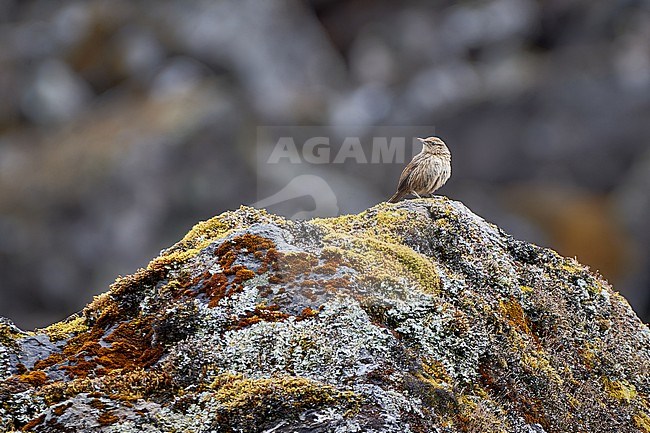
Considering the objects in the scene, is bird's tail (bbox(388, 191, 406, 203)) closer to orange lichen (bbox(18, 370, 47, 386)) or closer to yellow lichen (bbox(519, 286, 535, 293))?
yellow lichen (bbox(519, 286, 535, 293))

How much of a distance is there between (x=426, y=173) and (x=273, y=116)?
54.9 m

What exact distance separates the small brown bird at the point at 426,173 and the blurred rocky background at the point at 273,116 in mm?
29231

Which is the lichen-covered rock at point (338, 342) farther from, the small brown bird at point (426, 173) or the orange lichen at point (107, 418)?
the small brown bird at point (426, 173)

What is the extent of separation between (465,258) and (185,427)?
13.4 ft

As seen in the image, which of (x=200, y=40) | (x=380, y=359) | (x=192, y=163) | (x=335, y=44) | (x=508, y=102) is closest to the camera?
(x=380, y=359)

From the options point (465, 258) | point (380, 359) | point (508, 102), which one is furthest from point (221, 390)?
point (508, 102)

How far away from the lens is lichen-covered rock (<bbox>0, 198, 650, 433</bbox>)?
319 inches

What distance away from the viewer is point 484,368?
9242mm

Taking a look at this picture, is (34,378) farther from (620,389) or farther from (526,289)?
(620,389)

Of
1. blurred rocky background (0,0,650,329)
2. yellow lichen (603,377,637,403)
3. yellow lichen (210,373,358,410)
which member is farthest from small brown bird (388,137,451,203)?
blurred rocky background (0,0,650,329)

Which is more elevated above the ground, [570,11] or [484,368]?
[570,11]

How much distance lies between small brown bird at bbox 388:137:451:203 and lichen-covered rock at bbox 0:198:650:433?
90.9 inches

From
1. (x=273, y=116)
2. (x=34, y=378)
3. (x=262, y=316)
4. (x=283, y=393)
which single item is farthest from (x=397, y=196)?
(x=273, y=116)

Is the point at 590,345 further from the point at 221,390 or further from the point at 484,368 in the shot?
the point at 221,390
